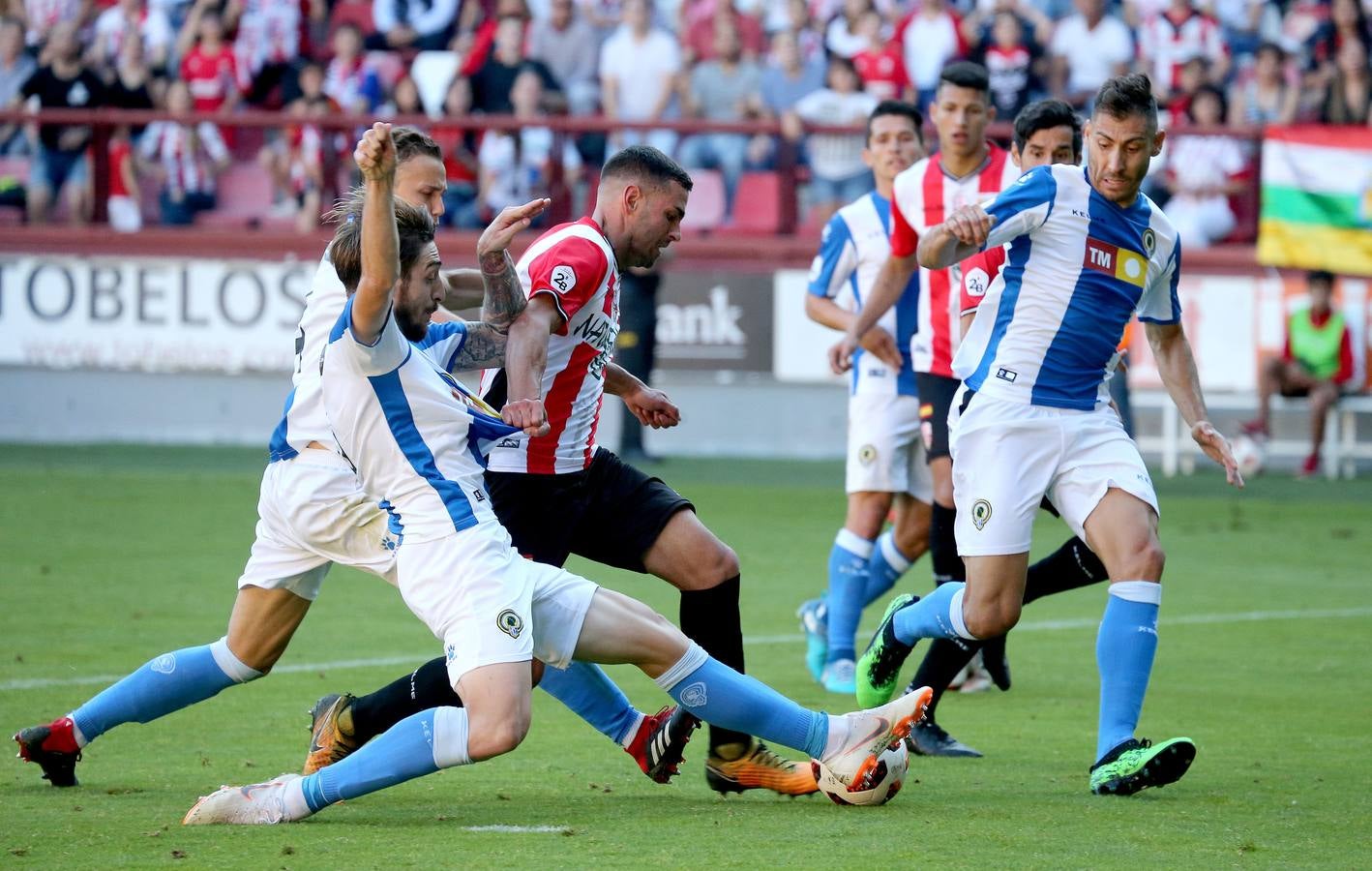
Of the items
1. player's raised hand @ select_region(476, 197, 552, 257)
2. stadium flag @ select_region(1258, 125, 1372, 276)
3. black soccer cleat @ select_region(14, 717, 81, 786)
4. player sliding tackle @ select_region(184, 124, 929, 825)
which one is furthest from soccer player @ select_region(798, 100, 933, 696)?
stadium flag @ select_region(1258, 125, 1372, 276)

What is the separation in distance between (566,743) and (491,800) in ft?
3.39

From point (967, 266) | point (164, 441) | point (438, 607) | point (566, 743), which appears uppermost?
point (967, 266)

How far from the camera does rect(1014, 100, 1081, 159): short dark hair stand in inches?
273

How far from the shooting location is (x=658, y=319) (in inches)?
665

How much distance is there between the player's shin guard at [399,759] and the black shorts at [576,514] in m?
0.91

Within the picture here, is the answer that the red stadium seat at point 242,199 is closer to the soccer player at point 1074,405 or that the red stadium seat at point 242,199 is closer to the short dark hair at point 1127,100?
the soccer player at point 1074,405

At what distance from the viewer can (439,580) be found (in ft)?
16.4

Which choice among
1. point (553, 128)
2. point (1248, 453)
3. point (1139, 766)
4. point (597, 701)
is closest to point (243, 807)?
point (597, 701)

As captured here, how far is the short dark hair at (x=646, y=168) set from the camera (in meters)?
5.64

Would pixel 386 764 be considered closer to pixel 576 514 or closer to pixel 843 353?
pixel 576 514

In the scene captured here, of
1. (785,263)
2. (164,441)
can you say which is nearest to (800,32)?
(785,263)

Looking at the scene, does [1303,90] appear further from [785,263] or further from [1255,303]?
[785,263]

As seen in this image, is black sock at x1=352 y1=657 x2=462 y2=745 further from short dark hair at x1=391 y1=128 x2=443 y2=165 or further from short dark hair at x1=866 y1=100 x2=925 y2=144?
short dark hair at x1=866 y1=100 x2=925 y2=144

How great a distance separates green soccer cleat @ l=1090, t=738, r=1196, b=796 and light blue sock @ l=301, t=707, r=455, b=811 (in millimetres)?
1905
